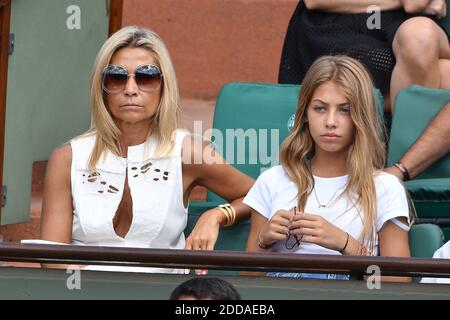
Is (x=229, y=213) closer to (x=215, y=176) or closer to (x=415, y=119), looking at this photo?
(x=215, y=176)

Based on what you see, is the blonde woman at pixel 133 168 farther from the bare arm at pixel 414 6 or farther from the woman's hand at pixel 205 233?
the bare arm at pixel 414 6

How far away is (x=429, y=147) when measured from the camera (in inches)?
190

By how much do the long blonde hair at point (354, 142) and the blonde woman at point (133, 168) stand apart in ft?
0.87

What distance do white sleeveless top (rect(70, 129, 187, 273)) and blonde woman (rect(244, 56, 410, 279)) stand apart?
0.25 meters

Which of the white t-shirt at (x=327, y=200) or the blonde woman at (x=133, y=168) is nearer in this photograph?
the white t-shirt at (x=327, y=200)

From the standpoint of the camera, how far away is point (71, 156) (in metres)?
4.52

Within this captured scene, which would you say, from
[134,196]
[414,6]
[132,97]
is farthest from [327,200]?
[414,6]

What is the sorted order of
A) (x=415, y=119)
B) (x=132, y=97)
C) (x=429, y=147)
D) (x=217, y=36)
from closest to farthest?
(x=132, y=97) → (x=429, y=147) → (x=415, y=119) → (x=217, y=36)

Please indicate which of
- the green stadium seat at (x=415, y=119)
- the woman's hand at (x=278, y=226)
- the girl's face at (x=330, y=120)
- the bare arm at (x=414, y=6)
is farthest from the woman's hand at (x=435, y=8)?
the woman's hand at (x=278, y=226)

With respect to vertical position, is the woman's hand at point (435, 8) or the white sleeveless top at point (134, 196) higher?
the woman's hand at point (435, 8)

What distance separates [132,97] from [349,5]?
4.39ft

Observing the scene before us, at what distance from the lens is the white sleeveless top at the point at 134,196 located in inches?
173

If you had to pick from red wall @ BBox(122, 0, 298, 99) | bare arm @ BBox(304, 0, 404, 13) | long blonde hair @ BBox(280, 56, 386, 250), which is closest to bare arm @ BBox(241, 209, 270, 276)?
long blonde hair @ BBox(280, 56, 386, 250)

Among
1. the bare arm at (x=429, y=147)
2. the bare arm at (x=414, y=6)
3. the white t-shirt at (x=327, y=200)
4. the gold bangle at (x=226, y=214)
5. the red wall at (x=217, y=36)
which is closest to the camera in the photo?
the white t-shirt at (x=327, y=200)
